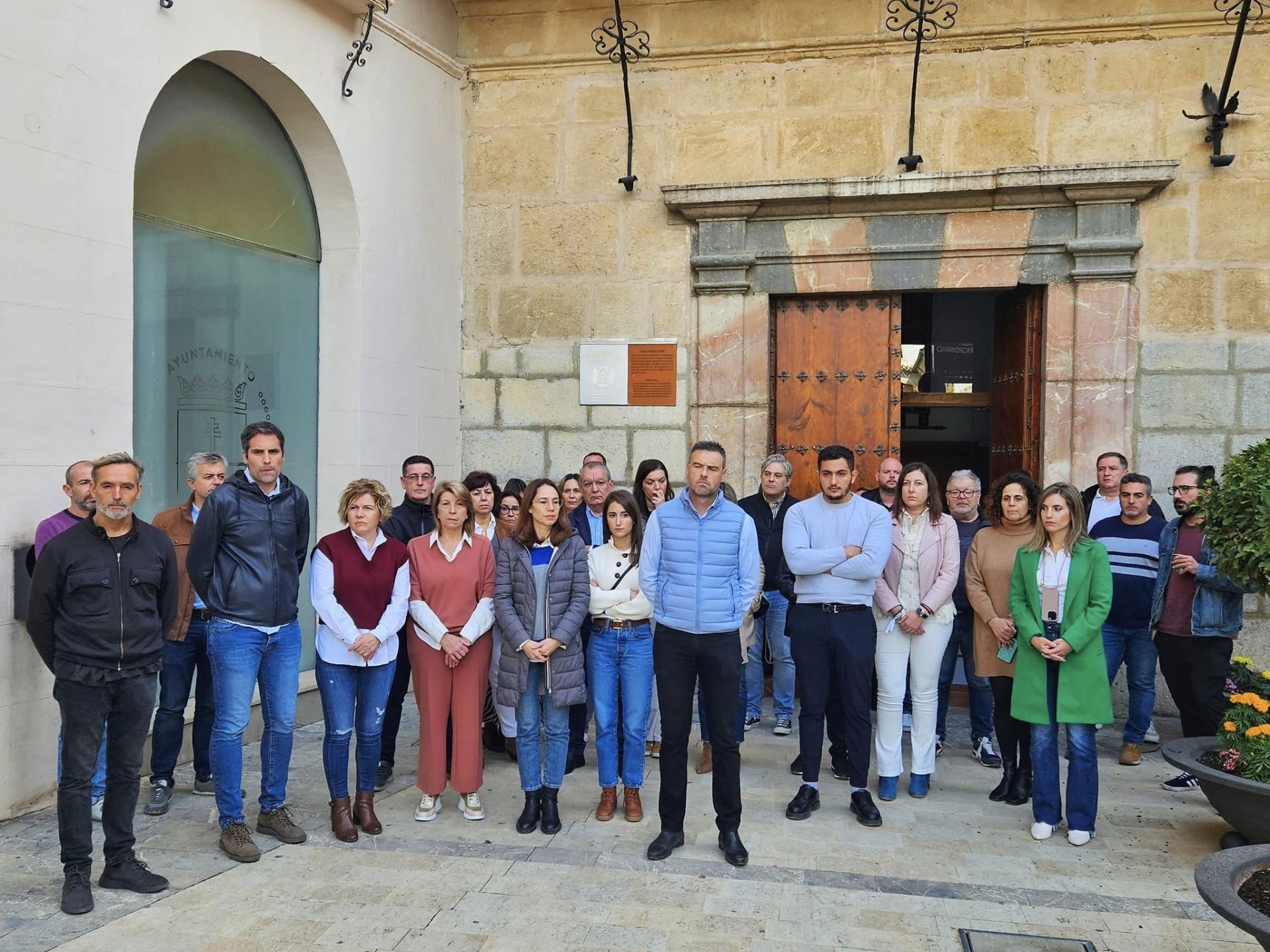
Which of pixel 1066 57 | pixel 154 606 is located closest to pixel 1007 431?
pixel 1066 57

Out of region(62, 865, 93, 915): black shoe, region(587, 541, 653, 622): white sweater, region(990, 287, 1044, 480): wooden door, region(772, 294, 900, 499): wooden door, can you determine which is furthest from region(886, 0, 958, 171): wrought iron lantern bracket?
region(62, 865, 93, 915): black shoe

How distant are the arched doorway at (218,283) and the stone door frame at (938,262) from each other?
8.35 feet

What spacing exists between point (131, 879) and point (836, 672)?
9.95 ft

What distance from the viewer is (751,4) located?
23.2 feet

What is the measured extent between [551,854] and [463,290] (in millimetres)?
4521

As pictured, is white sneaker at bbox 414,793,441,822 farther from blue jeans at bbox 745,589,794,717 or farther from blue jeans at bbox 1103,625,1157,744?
blue jeans at bbox 1103,625,1157,744

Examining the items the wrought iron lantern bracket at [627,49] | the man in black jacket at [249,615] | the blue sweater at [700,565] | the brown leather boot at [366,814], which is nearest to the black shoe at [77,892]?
the man in black jacket at [249,615]

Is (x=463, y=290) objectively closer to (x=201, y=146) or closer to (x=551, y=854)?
(x=201, y=146)

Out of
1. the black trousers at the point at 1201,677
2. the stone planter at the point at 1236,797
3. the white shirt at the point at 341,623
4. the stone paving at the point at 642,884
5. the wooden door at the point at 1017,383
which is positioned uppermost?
the wooden door at the point at 1017,383

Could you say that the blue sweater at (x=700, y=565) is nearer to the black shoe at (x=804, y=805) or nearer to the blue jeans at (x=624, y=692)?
the blue jeans at (x=624, y=692)

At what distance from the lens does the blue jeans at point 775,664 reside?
6.07m

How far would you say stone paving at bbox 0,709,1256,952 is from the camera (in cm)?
347

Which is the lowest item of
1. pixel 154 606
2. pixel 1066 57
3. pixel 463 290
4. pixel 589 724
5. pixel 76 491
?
pixel 589 724

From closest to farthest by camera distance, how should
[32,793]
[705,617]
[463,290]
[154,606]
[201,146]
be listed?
1. [154,606]
2. [705,617]
3. [32,793]
4. [201,146]
5. [463,290]
